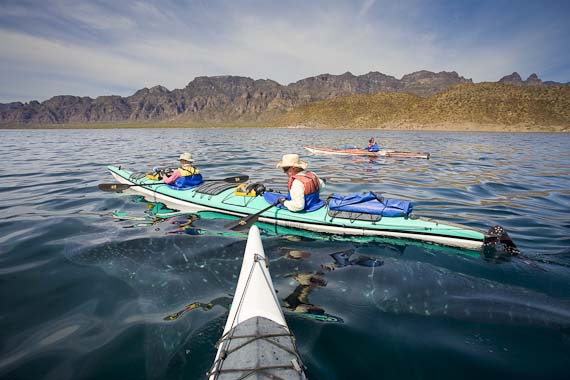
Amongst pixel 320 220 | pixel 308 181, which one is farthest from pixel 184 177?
pixel 320 220

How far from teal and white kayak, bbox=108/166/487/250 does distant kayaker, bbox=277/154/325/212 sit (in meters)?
0.37

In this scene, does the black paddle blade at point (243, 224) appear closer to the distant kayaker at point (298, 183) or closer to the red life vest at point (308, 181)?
the distant kayaker at point (298, 183)

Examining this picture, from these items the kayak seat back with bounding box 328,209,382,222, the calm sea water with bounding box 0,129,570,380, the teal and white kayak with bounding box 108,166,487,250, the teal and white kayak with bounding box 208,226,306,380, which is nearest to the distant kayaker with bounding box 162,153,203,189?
the teal and white kayak with bounding box 108,166,487,250

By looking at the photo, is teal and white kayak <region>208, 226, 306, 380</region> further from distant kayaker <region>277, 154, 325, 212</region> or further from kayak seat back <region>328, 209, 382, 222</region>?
kayak seat back <region>328, 209, 382, 222</region>

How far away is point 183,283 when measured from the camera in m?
5.00

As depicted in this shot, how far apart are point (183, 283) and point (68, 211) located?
256 inches

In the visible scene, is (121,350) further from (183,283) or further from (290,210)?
(290,210)

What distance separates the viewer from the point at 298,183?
689cm

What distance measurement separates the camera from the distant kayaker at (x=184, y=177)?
9328mm

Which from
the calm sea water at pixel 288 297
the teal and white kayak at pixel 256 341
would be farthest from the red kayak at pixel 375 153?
the teal and white kayak at pixel 256 341

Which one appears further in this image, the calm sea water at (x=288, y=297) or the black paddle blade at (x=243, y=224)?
the black paddle blade at (x=243, y=224)

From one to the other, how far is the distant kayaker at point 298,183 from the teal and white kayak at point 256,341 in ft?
10.6

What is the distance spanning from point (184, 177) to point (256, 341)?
7.56 metres

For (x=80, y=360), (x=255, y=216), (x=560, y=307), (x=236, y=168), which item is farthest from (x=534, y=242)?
(x=236, y=168)
